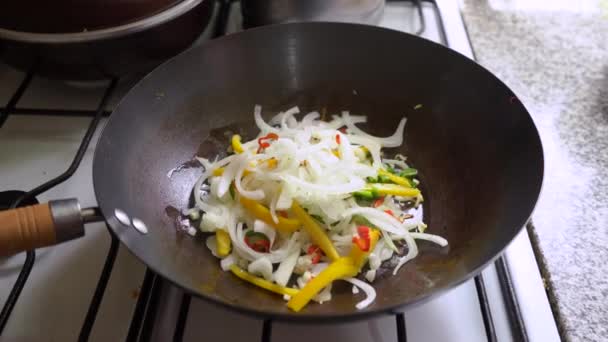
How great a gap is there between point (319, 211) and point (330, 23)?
0.37m

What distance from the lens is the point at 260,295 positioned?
689 millimetres

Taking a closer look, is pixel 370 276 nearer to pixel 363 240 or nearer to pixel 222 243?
pixel 363 240

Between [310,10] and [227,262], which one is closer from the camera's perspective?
[227,262]

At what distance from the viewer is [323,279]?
0.67 metres

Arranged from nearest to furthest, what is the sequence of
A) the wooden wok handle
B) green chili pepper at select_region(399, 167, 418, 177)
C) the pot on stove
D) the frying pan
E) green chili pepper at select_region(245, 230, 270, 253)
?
the wooden wok handle, the frying pan, green chili pepper at select_region(245, 230, 270, 253), green chili pepper at select_region(399, 167, 418, 177), the pot on stove

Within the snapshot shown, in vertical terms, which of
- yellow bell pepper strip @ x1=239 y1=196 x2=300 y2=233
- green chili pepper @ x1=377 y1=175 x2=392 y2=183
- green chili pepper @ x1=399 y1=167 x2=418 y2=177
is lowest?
green chili pepper @ x1=399 y1=167 x2=418 y2=177

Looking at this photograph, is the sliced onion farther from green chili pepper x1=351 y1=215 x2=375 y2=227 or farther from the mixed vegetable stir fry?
green chili pepper x1=351 y1=215 x2=375 y2=227

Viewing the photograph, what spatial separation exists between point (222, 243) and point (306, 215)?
0.13 m

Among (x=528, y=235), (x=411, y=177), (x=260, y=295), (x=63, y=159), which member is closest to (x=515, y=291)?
(x=528, y=235)

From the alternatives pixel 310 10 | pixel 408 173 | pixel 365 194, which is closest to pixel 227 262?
pixel 365 194

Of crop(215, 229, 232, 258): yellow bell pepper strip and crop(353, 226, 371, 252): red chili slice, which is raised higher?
crop(353, 226, 371, 252): red chili slice

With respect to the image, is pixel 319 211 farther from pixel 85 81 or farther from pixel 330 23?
pixel 85 81

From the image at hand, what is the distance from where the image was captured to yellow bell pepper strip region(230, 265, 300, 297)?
2.22 feet

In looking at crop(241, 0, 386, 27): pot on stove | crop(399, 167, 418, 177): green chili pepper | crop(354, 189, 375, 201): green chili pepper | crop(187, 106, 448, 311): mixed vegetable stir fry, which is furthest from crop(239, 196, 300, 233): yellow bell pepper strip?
crop(241, 0, 386, 27): pot on stove
